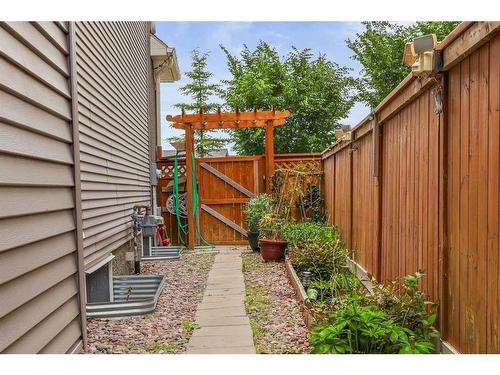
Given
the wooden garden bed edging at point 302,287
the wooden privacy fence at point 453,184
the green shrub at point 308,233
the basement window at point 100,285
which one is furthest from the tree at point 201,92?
the wooden privacy fence at point 453,184

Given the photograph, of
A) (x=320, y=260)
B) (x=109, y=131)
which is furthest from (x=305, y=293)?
(x=109, y=131)

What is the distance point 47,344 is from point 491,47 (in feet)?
8.12

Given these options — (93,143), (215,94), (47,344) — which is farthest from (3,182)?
(215,94)

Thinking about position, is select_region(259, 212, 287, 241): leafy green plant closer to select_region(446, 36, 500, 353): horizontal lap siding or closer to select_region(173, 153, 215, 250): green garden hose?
select_region(173, 153, 215, 250): green garden hose

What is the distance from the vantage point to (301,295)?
169 inches

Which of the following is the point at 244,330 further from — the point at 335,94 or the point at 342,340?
the point at 335,94

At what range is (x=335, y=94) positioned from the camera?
15250 millimetres

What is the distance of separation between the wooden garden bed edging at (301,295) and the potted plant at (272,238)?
0.98m

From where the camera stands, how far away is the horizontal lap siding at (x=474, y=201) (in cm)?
205

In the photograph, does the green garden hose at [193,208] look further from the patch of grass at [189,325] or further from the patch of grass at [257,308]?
the patch of grass at [189,325]

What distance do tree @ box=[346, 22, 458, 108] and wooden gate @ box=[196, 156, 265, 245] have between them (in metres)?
5.82

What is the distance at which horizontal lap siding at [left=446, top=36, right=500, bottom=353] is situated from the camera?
205 centimetres

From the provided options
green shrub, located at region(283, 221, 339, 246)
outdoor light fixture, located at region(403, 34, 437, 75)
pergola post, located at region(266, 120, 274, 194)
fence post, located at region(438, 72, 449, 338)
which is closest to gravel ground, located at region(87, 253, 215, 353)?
green shrub, located at region(283, 221, 339, 246)

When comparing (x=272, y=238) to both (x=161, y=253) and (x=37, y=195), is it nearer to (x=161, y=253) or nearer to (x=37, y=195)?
(x=161, y=253)
